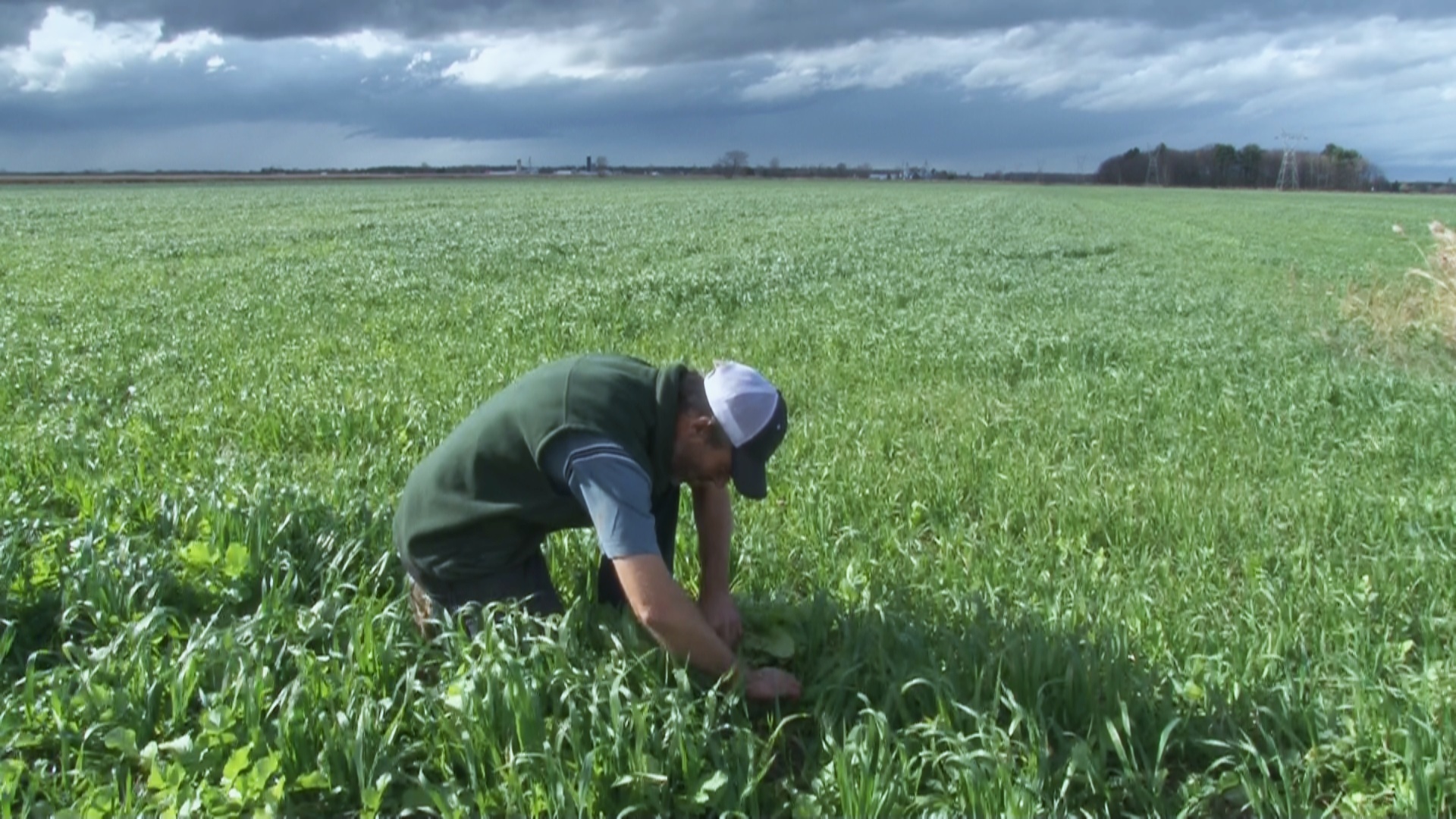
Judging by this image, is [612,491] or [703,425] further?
[703,425]

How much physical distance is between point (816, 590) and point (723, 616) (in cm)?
71

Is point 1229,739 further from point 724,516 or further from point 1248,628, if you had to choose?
point 724,516

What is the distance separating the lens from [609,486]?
298cm

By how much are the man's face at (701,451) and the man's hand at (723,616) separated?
580 millimetres

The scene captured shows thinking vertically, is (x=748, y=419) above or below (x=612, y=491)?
above

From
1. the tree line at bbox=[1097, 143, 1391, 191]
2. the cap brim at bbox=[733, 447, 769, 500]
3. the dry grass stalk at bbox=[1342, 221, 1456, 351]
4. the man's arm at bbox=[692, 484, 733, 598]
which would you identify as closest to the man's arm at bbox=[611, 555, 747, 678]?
the cap brim at bbox=[733, 447, 769, 500]

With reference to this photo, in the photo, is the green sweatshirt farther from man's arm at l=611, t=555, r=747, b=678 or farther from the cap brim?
man's arm at l=611, t=555, r=747, b=678

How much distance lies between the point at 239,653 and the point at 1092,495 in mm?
3959

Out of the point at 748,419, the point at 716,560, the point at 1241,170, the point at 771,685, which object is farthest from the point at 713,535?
the point at 1241,170

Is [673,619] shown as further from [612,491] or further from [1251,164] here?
[1251,164]

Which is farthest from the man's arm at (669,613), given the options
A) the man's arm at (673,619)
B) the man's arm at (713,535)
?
the man's arm at (713,535)

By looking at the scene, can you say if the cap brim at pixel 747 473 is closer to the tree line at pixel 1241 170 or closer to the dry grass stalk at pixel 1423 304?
the dry grass stalk at pixel 1423 304

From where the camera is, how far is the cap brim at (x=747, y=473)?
10.2 feet

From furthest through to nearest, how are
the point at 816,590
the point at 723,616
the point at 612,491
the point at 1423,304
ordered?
the point at 1423,304, the point at 816,590, the point at 723,616, the point at 612,491
